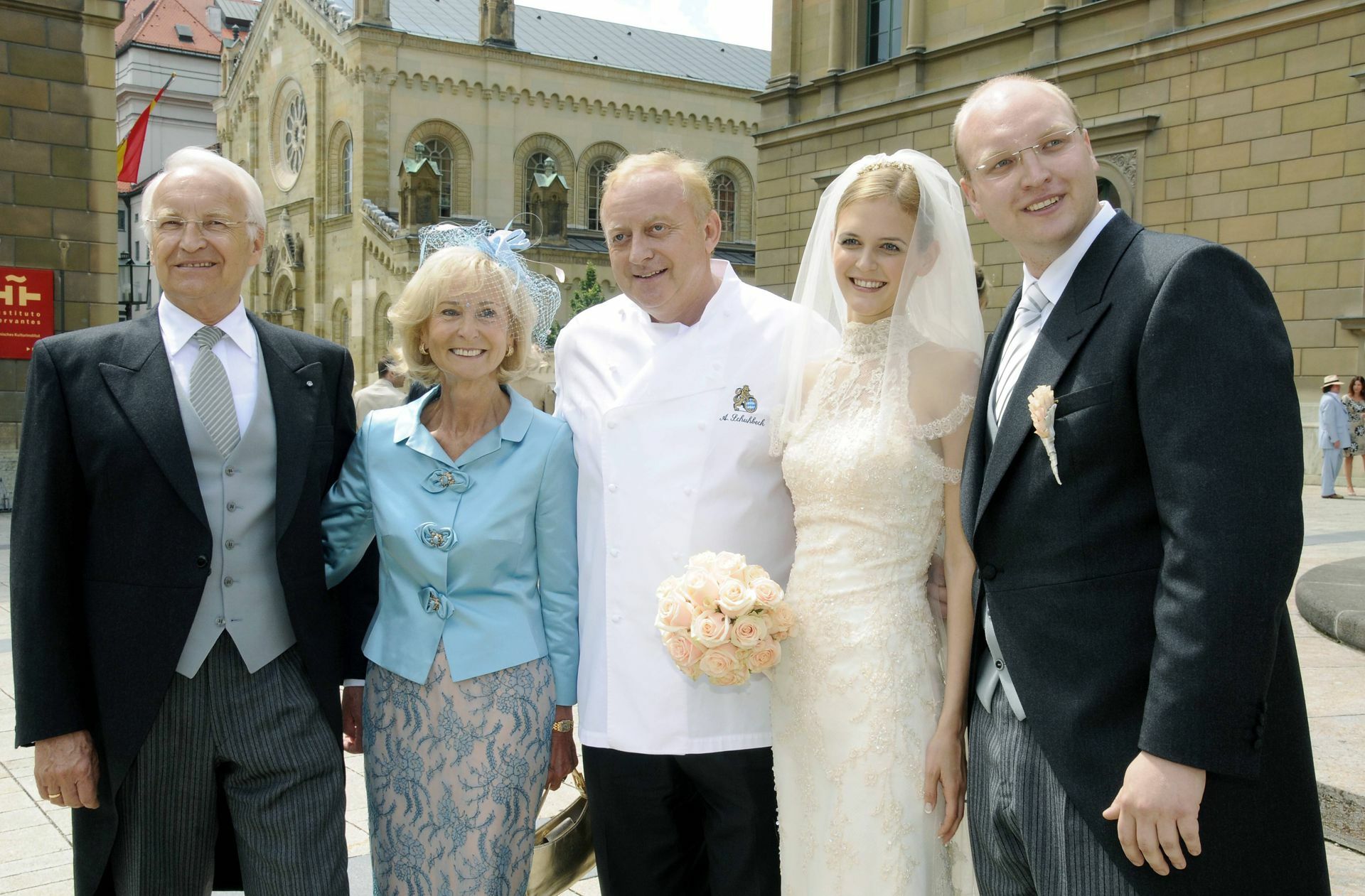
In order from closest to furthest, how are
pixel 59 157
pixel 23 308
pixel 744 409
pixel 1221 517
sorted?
pixel 1221 517 < pixel 744 409 < pixel 23 308 < pixel 59 157

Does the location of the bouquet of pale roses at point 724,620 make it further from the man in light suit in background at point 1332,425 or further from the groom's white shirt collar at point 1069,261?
the man in light suit in background at point 1332,425

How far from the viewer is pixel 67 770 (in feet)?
8.70

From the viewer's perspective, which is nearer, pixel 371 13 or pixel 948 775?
pixel 948 775

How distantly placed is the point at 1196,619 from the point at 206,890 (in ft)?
8.02

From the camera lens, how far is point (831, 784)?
111 inches

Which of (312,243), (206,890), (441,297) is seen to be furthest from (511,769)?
(312,243)

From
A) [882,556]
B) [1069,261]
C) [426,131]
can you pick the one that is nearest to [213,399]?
[882,556]

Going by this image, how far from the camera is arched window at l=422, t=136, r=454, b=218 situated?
130 ft

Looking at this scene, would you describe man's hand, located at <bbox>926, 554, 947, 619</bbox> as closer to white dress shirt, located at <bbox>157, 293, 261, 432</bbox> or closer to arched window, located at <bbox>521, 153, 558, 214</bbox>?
white dress shirt, located at <bbox>157, 293, 261, 432</bbox>

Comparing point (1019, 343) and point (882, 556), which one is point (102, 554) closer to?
point (882, 556)

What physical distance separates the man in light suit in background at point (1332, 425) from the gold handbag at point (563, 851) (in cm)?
1361

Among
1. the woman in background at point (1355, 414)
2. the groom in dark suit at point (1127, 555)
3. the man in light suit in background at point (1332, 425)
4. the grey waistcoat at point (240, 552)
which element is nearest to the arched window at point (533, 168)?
the man in light suit in background at point (1332, 425)

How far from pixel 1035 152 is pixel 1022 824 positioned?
1.39m

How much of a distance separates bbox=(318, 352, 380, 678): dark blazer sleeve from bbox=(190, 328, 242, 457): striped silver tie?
13.8 inches
